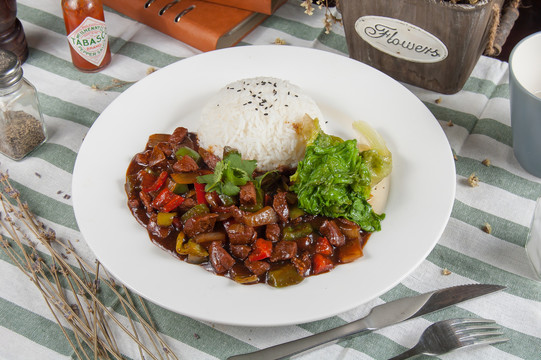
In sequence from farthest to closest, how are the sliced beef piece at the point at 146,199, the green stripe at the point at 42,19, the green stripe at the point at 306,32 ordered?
1. the green stripe at the point at 42,19
2. the green stripe at the point at 306,32
3. the sliced beef piece at the point at 146,199

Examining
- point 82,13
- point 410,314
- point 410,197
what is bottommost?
point 410,314

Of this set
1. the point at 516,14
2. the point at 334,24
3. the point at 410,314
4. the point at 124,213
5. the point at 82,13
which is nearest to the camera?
the point at 410,314

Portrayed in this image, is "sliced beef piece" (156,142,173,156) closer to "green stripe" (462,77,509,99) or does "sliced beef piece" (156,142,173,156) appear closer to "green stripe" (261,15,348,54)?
"green stripe" (261,15,348,54)

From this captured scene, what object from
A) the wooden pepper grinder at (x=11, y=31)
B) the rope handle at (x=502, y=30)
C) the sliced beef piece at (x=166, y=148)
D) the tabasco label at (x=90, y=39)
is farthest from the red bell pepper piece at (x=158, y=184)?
the rope handle at (x=502, y=30)

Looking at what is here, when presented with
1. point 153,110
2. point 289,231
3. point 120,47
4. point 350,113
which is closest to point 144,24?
point 120,47

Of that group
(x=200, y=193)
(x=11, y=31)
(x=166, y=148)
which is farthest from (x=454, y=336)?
(x=11, y=31)

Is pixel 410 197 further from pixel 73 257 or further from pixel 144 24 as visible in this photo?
pixel 144 24

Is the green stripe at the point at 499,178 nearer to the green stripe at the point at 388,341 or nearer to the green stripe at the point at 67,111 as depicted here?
the green stripe at the point at 388,341
